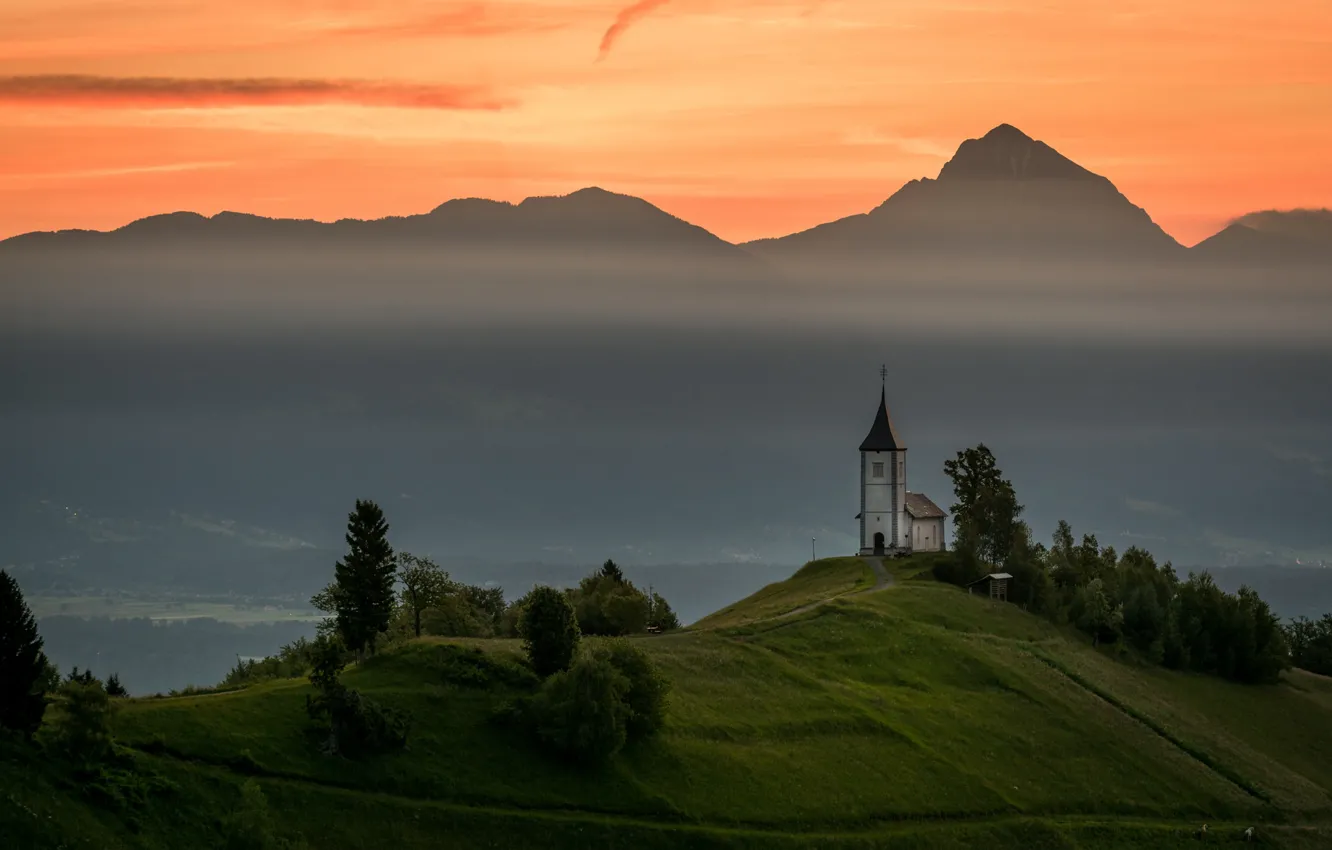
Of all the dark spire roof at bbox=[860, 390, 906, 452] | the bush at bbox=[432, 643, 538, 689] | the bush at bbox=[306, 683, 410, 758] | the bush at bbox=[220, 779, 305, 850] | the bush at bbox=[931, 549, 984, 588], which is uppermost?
the dark spire roof at bbox=[860, 390, 906, 452]

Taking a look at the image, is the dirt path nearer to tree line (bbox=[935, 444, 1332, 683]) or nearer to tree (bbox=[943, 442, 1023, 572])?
tree line (bbox=[935, 444, 1332, 683])

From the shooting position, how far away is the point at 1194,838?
125 m

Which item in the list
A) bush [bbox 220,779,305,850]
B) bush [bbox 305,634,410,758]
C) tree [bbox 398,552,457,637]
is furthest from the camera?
tree [bbox 398,552,457,637]

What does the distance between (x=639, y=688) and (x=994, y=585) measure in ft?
215

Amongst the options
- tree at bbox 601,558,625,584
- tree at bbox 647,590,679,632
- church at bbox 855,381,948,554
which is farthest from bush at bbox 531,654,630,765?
church at bbox 855,381,948,554

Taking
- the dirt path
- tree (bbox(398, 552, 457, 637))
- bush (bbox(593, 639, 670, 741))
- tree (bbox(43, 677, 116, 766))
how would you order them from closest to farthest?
tree (bbox(43, 677, 116, 766)), bush (bbox(593, 639, 670, 741)), tree (bbox(398, 552, 457, 637)), the dirt path

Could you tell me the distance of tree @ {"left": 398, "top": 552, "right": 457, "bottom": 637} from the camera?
449ft

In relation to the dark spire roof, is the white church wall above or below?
below

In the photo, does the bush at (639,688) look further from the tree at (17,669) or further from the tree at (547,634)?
the tree at (17,669)

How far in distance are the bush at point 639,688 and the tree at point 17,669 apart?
34.5 meters

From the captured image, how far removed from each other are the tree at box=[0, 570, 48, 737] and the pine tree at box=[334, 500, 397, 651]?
30.1 meters

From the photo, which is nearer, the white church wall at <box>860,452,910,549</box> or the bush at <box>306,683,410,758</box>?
the bush at <box>306,683,410,758</box>

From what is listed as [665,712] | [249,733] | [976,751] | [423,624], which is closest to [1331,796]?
[976,751]

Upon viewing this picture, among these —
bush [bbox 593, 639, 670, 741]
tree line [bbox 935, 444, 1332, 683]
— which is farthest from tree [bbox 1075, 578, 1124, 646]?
bush [bbox 593, 639, 670, 741]
